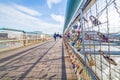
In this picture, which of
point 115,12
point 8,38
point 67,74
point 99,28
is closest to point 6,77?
point 67,74

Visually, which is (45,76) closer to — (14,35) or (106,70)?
(106,70)

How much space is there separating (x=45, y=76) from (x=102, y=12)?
1.92 meters

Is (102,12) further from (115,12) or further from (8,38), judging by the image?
(8,38)

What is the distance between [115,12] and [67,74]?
2.07 m

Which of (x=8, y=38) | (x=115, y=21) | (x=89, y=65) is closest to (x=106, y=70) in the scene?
(x=89, y=65)

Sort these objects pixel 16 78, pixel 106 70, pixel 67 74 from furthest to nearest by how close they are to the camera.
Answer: pixel 67 74 < pixel 16 78 < pixel 106 70

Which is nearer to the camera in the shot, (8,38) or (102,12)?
(102,12)

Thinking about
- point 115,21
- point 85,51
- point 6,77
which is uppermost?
point 115,21

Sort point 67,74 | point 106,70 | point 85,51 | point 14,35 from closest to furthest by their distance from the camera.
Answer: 1. point 106,70
2. point 85,51
3. point 67,74
4. point 14,35

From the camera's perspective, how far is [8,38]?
25.2 ft

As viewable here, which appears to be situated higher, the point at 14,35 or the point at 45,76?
the point at 14,35

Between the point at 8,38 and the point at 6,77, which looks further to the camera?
the point at 8,38

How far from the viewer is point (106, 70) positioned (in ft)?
5.17

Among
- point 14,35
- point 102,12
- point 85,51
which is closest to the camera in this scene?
point 102,12
